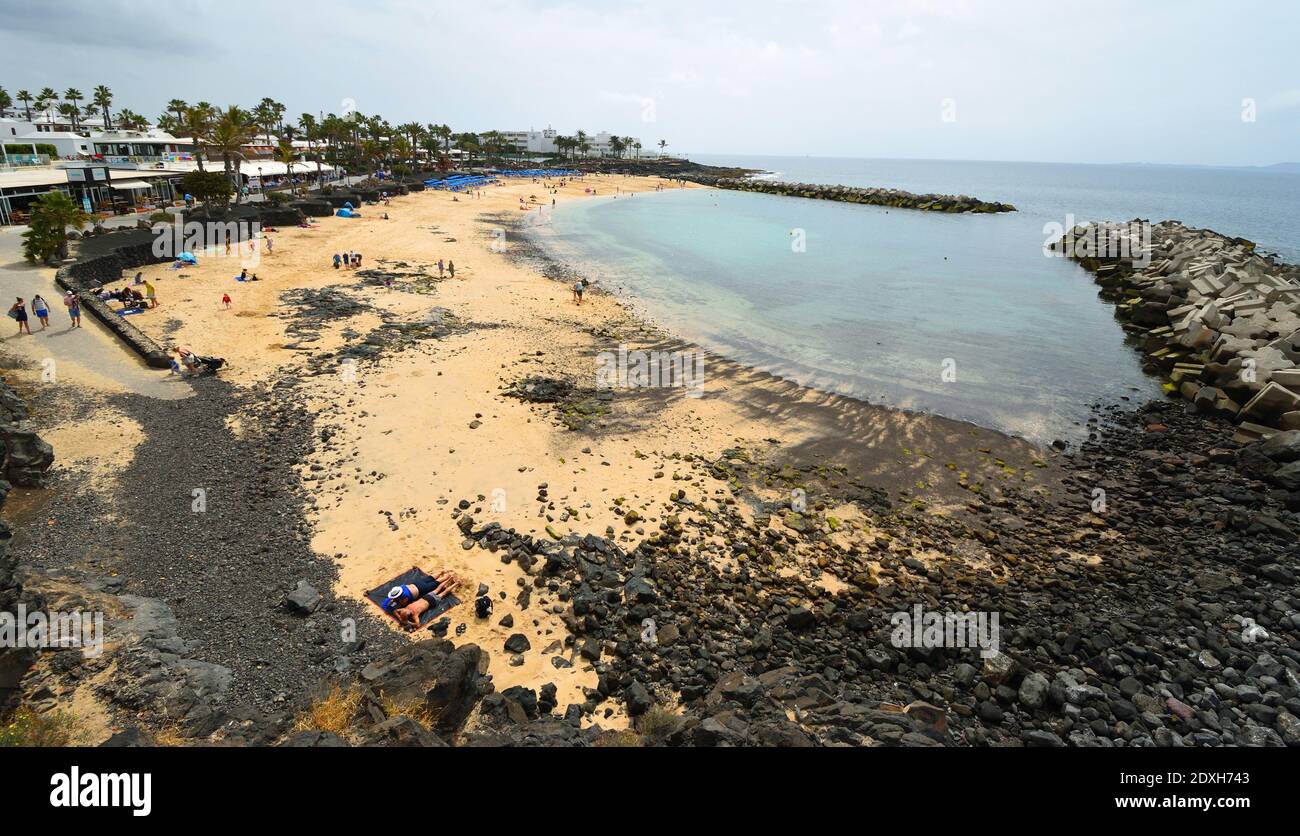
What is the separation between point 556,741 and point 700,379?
19279 millimetres

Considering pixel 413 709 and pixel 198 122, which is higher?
pixel 198 122

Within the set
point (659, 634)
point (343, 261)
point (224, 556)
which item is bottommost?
point (659, 634)

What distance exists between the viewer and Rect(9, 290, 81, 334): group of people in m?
22.1

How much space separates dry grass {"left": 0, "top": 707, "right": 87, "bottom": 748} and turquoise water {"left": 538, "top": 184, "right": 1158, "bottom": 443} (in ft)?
80.3

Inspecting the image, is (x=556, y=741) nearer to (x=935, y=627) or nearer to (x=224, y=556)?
(x=935, y=627)

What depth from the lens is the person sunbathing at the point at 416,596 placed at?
37.9 ft

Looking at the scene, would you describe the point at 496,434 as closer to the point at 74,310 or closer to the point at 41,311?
the point at 74,310

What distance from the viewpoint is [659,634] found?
11.8 m

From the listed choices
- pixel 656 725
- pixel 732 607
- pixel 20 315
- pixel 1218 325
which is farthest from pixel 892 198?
pixel 656 725

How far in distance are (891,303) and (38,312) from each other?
45.6 meters

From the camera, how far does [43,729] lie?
25.2ft

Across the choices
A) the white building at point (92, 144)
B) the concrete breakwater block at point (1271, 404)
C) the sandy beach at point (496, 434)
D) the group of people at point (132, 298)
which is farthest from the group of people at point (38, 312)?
the concrete breakwater block at point (1271, 404)
